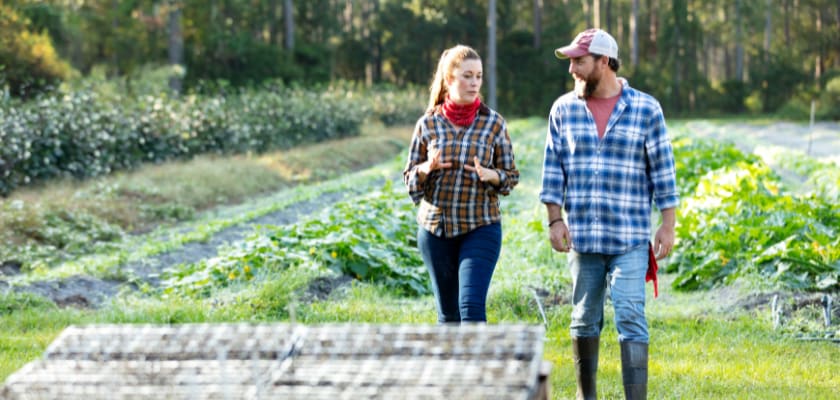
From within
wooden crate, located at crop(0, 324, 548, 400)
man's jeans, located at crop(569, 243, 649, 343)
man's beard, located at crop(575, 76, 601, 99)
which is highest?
man's beard, located at crop(575, 76, 601, 99)

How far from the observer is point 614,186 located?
15.0 feet

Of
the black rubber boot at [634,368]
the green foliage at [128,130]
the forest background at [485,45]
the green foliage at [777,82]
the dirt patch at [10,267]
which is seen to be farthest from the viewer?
the green foliage at [777,82]

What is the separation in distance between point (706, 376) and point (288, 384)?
3.35 m

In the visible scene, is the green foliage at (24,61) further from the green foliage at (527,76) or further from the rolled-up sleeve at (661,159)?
the green foliage at (527,76)

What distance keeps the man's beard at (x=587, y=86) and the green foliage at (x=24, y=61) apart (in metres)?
14.1

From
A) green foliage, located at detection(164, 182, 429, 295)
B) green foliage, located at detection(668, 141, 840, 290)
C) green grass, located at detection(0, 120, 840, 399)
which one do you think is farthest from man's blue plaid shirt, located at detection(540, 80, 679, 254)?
green foliage, located at detection(164, 182, 429, 295)

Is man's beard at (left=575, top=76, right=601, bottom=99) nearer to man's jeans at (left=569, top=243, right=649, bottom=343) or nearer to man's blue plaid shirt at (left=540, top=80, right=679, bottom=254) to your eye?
man's blue plaid shirt at (left=540, top=80, right=679, bottom=254)

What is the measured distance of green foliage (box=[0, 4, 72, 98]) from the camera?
17641mm

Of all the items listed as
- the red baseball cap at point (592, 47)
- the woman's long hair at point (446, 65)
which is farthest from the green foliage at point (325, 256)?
the red baseball cap at point (592, 47)

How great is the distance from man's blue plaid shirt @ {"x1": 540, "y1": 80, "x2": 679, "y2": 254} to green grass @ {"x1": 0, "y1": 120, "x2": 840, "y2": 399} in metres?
1.01

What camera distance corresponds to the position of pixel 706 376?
5.51m

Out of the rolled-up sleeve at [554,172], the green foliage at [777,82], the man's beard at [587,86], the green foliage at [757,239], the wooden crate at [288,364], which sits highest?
the man's beard at [587,86]

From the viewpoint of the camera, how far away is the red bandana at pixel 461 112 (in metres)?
4.80

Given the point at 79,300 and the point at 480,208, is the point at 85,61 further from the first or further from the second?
the point at 480,208
